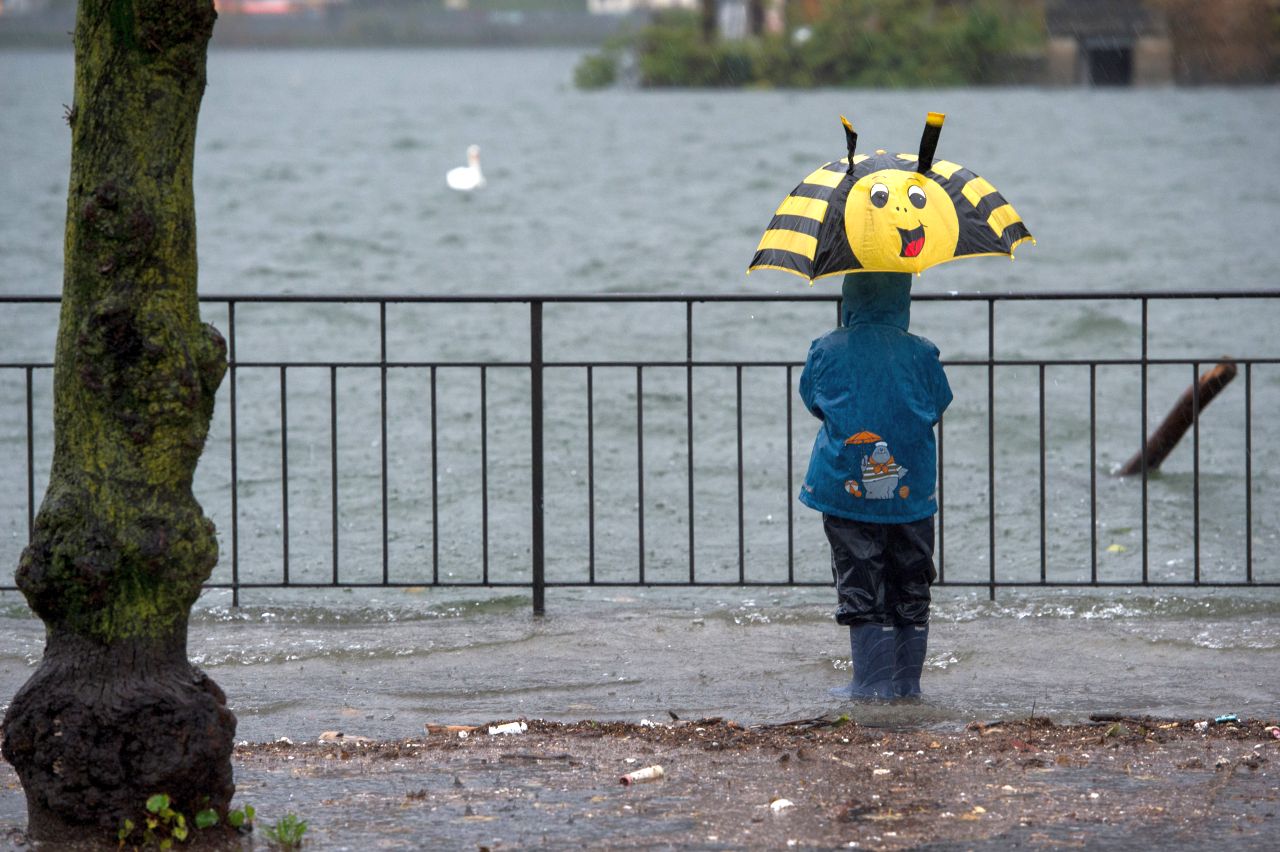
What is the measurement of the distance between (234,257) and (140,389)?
A: 1589 inches

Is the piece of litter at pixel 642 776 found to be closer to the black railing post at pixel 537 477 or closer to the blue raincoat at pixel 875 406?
the blue raincoat at pixel 875 406

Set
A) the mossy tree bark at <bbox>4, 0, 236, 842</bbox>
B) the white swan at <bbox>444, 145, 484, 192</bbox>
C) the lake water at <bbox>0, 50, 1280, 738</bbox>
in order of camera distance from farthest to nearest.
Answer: the white swan at <bbox>444, 145, 484, 192</bbox> → the lake water at <bbox>0, 50, 1280, 738</bbox> → the mossy tree bark at <bbox>4, 0, 236, 842</bbox>

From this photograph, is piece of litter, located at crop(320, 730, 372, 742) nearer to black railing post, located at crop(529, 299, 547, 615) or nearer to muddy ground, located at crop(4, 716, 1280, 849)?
muddy ground, located at crop(4, 716, 1280, 849)

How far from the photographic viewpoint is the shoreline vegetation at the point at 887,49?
9081 cm

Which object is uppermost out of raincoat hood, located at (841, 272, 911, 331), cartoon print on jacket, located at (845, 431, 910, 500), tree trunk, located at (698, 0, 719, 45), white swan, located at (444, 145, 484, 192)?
tree trunk, located at (698, 0, 719, 45)

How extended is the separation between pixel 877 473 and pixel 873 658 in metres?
0.68

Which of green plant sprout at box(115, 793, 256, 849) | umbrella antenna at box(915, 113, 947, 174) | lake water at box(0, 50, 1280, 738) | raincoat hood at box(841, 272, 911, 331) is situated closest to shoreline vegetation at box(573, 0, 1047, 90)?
lake water at box(0, 50, 1280, 738)

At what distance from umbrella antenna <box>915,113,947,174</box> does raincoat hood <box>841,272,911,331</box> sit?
37 centimetres

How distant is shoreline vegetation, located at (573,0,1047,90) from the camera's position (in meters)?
90.8

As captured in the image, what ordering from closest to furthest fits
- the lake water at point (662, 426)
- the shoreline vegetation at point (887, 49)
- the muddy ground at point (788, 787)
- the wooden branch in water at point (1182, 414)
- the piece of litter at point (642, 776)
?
1. the muddy ground at point (788, 787)
2. the piece of litter at point (642, 776)
3. the lake water at point (662, 426)
4. the wooden branch in water at point (1182, 414)
5. the shoreline vegetation at point (887, 49)

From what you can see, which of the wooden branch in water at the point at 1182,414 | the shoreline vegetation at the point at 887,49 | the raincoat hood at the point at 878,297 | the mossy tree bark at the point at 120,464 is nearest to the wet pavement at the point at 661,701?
the mossy tree bark at the point at 120,464

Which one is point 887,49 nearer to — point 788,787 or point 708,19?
point 708,19

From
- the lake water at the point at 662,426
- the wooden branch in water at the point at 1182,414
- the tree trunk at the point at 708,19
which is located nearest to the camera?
the lake water at the point at 662,426

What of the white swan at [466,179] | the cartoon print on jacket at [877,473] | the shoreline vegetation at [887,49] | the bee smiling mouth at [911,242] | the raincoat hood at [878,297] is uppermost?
the shoreline vegetation at [887,49]
